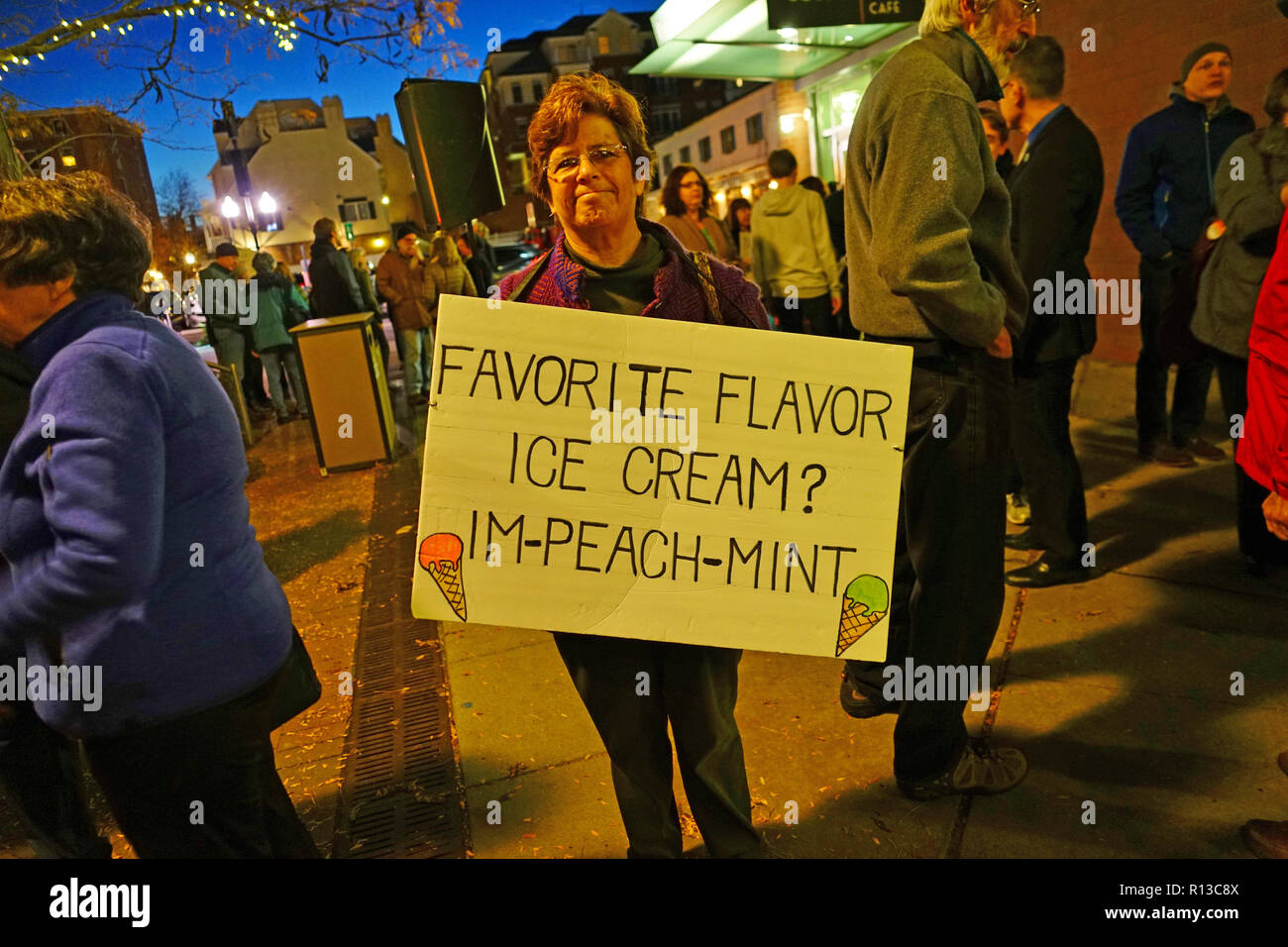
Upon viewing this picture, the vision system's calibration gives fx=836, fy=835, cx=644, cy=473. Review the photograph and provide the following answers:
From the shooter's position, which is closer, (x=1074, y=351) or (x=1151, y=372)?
(x=1074, y=351)

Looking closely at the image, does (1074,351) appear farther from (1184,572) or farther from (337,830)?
(337,830)

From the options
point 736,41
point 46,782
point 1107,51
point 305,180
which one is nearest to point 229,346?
point 736,41

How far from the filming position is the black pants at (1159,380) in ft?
17.2

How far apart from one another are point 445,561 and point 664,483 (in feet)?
1.78

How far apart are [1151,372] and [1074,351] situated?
1788 mm

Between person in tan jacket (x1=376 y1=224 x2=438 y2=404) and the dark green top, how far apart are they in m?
8.21

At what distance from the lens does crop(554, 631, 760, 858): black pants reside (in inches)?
81.3

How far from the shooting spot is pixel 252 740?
1.88 metres

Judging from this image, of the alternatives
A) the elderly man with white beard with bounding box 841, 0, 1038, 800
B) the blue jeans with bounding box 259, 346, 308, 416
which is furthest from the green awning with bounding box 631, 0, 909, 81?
the elderly man with white beard with bounding box 841, 0, 1038, 800

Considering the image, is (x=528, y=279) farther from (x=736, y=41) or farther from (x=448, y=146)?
(x=736, y=41)

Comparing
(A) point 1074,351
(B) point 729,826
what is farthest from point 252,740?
(A) point 1074,351

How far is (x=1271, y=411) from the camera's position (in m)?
2.18
